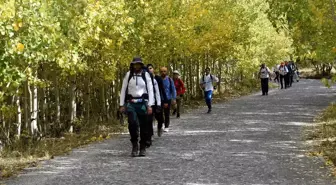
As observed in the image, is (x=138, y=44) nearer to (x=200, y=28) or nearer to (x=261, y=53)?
(x=200, y=28)

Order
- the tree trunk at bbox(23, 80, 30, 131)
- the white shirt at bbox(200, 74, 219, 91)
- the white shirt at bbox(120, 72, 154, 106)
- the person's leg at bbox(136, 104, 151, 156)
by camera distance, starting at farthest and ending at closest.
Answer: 1. the white shirt at bbox(200, 74, 219, 91)
2. the tree trunk at bbox(23, 80, 30, 131)
3. the person's leg at bbox(136, 104, 151, 156)
4. the white shirt at bbox(120, 72, 154, 106)

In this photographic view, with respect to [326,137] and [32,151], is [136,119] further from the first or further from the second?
[326,137]

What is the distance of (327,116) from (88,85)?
8736mm

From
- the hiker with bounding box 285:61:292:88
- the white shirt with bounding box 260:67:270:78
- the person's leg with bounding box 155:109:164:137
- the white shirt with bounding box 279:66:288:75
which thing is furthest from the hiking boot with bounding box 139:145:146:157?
the hiker with bounding box 285:61:292:88

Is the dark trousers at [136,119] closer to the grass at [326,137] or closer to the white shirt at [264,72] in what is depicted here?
the grass at [326,137]

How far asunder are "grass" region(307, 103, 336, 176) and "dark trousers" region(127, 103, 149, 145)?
345cm

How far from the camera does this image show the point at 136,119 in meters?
10.8

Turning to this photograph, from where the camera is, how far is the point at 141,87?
10742 millimetres

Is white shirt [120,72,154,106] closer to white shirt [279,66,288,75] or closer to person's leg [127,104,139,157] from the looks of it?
person's leg [127,104,139,157]

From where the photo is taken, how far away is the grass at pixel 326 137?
10.5m

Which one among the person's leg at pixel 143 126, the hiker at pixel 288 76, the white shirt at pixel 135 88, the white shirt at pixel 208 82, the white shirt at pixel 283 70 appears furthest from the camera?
the hiker at pixel 288 76

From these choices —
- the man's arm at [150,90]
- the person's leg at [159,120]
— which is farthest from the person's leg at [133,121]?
the person's leg at [159,120]

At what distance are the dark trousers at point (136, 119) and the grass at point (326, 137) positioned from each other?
3453 mm

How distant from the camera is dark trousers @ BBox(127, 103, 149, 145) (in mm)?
10742
